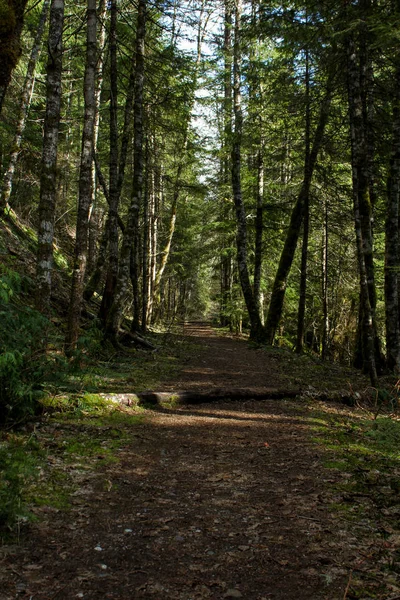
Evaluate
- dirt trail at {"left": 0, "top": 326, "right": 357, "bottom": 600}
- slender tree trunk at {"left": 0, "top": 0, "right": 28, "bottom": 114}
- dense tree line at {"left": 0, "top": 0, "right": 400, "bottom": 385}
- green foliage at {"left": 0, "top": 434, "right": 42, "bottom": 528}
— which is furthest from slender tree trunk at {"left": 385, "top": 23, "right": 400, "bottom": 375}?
green foliage at {"left": 0, "top": 434, "right": 42, "bottom": 528}

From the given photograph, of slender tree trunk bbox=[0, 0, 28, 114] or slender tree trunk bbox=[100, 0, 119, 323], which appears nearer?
slender tree trunk bbox=[0, 0, 28, 114]

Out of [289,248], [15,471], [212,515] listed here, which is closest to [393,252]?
[289,248]

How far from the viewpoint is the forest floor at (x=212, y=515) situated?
9.72 ft

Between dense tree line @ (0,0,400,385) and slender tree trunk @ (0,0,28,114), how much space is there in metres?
0.04

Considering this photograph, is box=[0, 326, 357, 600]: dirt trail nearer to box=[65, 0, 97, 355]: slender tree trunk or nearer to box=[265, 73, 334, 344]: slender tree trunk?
box=[65, 0, 97, 355]: slender tree trunk

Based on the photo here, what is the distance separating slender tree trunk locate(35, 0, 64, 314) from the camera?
24.0 ft

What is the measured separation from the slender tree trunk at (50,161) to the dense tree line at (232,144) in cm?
3

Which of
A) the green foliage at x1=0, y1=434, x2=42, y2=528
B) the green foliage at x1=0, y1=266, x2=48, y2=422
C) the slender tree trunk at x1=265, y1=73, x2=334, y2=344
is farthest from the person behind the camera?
the slender tree trunk at x1=265, y1=73, x2=334, y2=344

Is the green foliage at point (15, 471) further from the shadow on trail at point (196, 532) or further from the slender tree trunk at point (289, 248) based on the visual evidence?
the slender tree trunk at point (289, 248)

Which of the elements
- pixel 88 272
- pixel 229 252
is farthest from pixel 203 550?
pixel 229 252

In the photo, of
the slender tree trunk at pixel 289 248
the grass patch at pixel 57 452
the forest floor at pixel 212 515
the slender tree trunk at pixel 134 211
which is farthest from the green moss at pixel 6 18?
the slender tree trunk at pixel 289 248

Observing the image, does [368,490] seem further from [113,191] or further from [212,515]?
[113,191]

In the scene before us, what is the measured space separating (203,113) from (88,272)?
417 inches

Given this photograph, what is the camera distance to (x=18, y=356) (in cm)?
502
